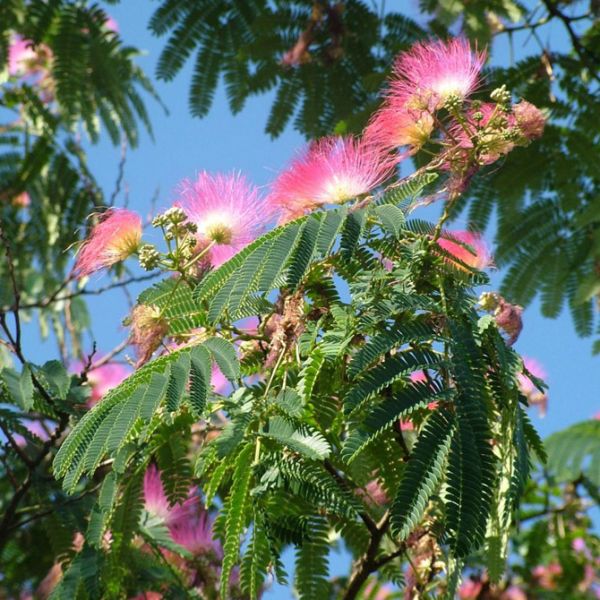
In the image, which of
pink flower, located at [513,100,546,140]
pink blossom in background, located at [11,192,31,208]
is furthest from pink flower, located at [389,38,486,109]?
→ pink blossom in background, located at [11,192,31,208]

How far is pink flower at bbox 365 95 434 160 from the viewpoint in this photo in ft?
7.95

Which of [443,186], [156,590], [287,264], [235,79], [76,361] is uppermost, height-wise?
[235,79]

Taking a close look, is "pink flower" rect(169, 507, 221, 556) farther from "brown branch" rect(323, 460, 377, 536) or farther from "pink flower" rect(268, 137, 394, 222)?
"pink flower" rect(268, 137, 394, 222)

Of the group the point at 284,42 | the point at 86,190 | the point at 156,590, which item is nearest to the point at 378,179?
the point at 156,590

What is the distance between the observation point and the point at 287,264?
2.11m

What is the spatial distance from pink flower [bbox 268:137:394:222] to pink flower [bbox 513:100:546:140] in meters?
0.27

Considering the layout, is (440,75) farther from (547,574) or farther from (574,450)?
(547,574)

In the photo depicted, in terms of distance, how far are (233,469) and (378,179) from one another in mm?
672

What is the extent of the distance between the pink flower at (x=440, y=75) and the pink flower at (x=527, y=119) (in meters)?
0.12

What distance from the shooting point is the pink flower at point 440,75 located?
2402 millimetres

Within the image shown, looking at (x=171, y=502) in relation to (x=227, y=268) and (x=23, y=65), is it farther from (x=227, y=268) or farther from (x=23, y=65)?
(x=23, y=65)

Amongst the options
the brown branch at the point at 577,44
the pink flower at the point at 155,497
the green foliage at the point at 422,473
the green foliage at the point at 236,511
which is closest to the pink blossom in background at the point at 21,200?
the brown branch at the point at 577,44

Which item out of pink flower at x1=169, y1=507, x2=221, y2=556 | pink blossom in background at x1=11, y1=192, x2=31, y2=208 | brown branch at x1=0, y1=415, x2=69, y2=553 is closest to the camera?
brown branch at x1=0, y1=415, x2=69, y2=553

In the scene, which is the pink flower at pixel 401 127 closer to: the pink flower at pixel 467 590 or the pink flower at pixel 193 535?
the pink flower at pixel 193 535
